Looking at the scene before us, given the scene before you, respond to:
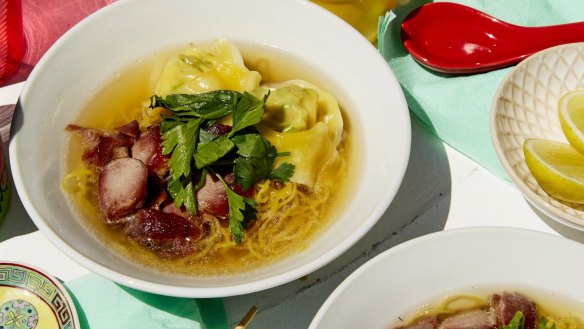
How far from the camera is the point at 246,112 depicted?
1.89 m

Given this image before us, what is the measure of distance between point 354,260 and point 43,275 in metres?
0.95

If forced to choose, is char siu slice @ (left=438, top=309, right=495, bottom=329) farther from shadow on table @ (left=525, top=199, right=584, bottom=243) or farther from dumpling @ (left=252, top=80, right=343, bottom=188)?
dumpling @ (left=252, top=80, right=343, bottom=188)

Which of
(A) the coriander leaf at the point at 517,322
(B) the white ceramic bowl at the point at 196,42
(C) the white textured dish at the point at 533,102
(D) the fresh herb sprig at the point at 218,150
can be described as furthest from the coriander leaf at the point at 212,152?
(A) the coriander leaf at the point at 517,322

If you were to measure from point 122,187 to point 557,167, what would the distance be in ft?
4.59

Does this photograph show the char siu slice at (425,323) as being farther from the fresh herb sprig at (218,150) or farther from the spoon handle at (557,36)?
the spoon handle at (557,36)

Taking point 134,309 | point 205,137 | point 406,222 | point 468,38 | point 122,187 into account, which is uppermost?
point 468,38

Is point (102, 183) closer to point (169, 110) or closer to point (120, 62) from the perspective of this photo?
point (169, 110)

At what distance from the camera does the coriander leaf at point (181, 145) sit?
1.83m

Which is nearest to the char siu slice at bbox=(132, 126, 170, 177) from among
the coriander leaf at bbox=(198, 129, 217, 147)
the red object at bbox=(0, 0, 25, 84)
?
the coriander leaf at bbox=(198, 129, 217, 147)

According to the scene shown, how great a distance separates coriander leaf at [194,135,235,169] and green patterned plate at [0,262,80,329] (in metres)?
0.56

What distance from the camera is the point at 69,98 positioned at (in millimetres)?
2043

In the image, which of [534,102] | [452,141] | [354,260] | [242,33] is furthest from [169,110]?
[534,102]

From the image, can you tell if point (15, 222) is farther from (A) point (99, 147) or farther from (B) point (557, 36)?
(B) point (557, 36)

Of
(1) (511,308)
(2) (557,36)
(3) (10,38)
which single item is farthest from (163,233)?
(2) (557,36)
